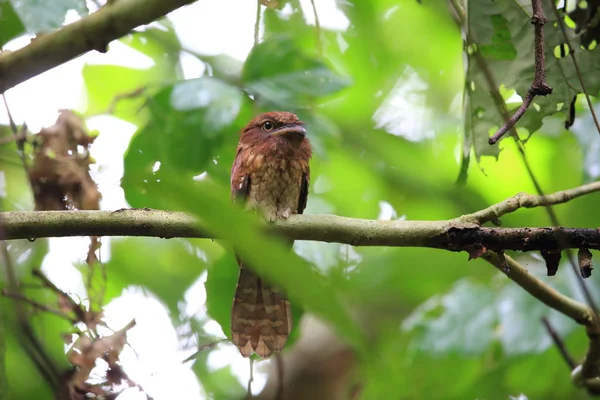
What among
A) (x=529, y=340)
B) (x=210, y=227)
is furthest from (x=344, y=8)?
(x=210, y=227)

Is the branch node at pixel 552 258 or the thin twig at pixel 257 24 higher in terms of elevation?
the thin twig at pixel 257 24

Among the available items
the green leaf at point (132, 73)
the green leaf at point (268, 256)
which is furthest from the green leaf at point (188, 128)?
the green leaf at point (268, 256)

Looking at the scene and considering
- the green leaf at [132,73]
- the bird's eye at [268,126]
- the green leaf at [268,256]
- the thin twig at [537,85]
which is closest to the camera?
the green leaf at [268,256]

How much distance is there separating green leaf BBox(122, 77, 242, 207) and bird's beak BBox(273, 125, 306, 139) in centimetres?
59

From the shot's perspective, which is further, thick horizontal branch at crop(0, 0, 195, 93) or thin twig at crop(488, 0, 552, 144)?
thick horizontal branch at crop(0, 0, 195, 93)

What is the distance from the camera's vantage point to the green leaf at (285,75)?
338cm

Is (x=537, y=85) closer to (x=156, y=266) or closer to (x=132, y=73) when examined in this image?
(x=156, y=266)

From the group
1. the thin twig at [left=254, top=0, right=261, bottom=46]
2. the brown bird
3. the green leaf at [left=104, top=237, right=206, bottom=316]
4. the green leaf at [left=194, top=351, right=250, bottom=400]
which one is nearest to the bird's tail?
the brown bird

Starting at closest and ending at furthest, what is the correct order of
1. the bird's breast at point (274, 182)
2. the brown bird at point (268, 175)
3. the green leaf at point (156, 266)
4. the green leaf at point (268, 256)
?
1. the green leaf at point (268, 256)
2. the brown bird at point (268, 175)
3. the bird's breast at point (274, 182)
4. the green leaf at point (156, 266)

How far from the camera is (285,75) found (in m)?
3.44

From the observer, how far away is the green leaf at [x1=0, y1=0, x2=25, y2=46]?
10.2 feet

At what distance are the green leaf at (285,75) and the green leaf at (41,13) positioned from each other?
3.82 ft

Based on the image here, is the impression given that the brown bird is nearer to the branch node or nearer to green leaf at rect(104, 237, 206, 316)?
green leaf at rect(104, 237, 206, 316)

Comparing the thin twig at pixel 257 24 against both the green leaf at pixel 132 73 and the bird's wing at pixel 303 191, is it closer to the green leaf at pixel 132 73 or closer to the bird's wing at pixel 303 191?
the bird's wing at pixel 303 191
